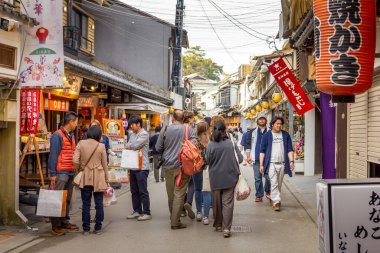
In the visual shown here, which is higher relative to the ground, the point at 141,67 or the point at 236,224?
the point at 141,67

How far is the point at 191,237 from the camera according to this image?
820 centimetres

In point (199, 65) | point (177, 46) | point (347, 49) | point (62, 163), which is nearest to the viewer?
point (347, 49)

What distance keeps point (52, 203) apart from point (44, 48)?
2.84m

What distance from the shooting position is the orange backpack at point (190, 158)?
8645 millimetres

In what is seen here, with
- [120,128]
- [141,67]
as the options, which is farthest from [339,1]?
[141,67]

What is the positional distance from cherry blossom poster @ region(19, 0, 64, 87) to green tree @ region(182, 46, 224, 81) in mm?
64256

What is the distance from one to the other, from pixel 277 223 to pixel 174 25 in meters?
26.1

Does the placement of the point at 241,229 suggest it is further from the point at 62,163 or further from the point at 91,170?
the point at 62,163

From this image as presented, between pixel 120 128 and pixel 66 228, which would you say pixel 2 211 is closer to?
pixel 66 228

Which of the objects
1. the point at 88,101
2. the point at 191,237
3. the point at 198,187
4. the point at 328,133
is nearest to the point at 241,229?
the point at 191,237

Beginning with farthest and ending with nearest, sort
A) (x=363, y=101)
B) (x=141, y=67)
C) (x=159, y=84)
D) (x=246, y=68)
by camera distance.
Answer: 1. (x=246, y=68)
2. (x=159, y=84)
3. (x=141, y=67)
4. (x=363, y=101)

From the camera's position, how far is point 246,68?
62.0 m

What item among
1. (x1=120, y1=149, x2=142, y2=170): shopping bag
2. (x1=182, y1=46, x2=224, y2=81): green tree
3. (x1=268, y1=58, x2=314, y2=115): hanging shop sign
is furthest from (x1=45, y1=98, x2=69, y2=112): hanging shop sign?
(x1=182, y1=46, x2=224, y2=81): green tree

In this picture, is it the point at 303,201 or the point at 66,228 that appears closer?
the point at 66,228
